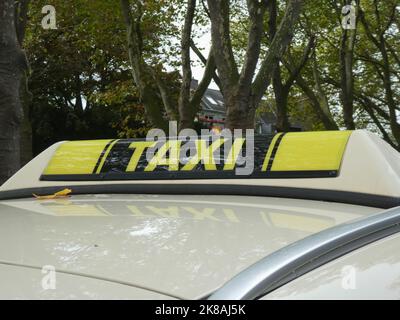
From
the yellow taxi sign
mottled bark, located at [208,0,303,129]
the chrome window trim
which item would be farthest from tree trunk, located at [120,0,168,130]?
the chrome window trim

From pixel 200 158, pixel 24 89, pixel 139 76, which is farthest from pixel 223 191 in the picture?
pixel 139 76

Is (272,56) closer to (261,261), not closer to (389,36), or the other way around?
(261,261)

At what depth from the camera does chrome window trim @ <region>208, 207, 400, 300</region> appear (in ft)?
3.56

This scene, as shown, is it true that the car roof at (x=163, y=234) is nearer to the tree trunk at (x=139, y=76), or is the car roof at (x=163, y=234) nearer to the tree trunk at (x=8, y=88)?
the tree trunk at (x=8, y=88)

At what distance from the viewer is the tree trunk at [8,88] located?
506 centimetres

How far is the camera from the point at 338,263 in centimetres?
128

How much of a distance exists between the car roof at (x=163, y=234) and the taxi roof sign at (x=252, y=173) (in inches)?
3.3

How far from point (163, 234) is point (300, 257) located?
51 centimetres

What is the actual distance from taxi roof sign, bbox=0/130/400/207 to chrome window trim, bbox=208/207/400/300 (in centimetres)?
56

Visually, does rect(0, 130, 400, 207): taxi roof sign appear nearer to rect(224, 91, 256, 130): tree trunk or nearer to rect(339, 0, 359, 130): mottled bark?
rect(224, 91, 256, 130): tree trunk

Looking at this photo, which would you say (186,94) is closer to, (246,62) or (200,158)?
(246,62)

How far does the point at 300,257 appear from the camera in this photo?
1.21 metres

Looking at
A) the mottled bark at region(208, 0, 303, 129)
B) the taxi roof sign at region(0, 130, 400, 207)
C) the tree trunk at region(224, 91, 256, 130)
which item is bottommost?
the taxi roof sign at region(0, 130, 400, 207)

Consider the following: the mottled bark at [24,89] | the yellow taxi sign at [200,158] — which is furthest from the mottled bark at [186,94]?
the yellow taxi sign at [200,158]
